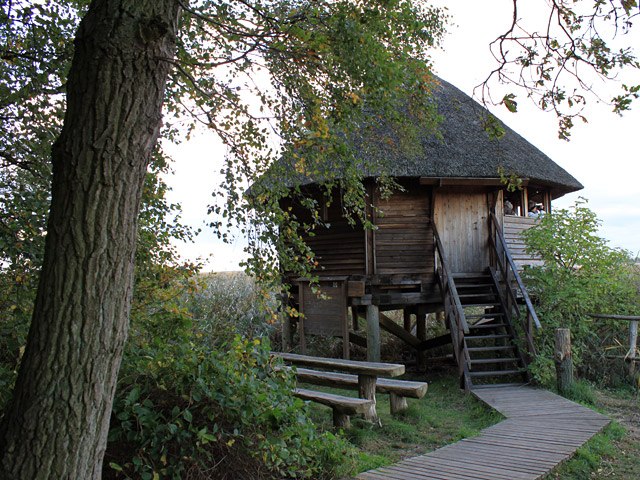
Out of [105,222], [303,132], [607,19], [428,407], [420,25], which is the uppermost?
[420,25]

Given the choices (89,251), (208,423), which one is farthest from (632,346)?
(89,251)

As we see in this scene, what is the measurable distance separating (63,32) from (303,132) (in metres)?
2.12

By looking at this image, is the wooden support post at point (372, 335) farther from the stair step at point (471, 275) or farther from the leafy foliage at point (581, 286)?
the leafy foliage at point (581, 286)

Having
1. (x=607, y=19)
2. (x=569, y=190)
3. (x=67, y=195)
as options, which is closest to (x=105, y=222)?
(x=67, y=195)

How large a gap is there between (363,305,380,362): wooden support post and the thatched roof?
268 centimetres

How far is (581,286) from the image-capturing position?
9758 millimetres

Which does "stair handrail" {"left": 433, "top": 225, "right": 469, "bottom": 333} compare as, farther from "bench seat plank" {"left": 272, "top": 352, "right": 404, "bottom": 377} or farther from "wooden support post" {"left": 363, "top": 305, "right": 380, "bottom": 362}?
"bench seat plank" {"left": 272, "top": 352, "right": 404, "bottom": 377}

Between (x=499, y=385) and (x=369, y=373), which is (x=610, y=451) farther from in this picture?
(x=499, y=385)

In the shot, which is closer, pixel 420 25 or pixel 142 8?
pixel 142 8

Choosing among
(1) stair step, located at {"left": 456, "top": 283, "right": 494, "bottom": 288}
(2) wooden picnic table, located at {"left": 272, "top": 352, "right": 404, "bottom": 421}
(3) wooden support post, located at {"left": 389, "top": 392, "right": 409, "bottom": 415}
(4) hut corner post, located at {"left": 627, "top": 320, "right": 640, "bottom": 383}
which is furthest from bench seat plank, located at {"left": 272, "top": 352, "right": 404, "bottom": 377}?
(4) hut corner post, located at {"left": 627, "top": 320, "right": 640, "bottom": 383}

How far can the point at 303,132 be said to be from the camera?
189 inches

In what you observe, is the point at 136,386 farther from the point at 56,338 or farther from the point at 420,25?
the point at 420,25

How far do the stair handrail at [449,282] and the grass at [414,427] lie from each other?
1.18 meters

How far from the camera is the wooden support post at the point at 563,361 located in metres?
8.19
